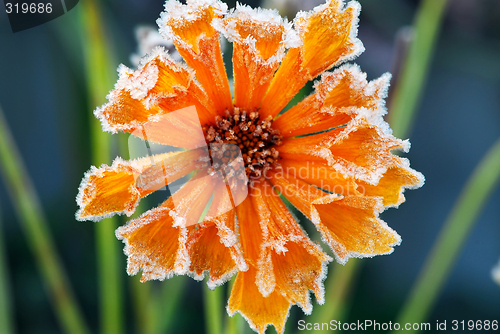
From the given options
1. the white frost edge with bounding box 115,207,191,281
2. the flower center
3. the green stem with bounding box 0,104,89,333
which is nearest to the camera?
the white frost edge with bounding box 115,207,191,281

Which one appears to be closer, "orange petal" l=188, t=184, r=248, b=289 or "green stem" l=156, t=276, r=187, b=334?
"orange petal" l=188, t=184, r=248, b=289

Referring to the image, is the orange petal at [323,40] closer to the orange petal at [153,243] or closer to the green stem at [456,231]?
the orange petal at [153,243]

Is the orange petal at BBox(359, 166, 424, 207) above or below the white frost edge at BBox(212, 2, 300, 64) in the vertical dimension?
below

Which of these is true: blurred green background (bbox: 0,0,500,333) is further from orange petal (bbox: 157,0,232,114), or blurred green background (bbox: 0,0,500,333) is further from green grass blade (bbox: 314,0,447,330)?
orange petal (bbox: 157,0,232,114)

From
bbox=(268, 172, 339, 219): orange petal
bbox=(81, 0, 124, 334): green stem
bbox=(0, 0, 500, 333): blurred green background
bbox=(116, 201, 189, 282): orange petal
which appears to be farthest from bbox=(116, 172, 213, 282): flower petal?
bbox=(0, 0, 500, 333): blurred green background

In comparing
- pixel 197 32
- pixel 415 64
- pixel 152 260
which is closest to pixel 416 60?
pixel 415 64

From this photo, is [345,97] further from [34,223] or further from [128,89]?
[34,223]

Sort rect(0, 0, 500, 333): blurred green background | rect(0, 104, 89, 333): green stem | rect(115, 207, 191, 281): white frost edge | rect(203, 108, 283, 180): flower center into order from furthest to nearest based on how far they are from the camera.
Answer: rect(0, 0, 500, 333): blurred green background < rect(0, 104, 89, 333): green stem < rect(203, 108, 283, 180): flower center < rect(115, 207, 191, 281): white frost edge
